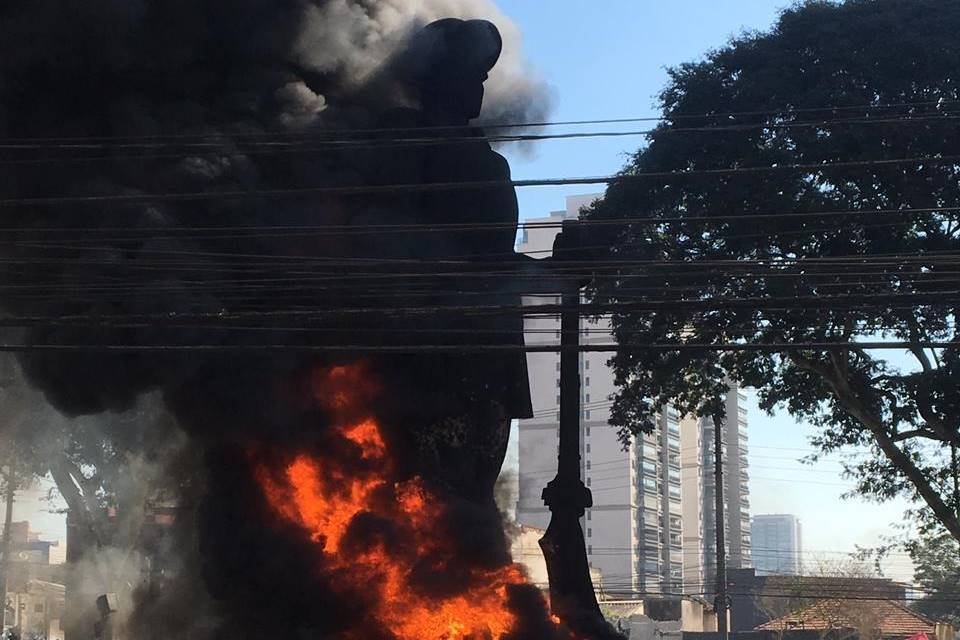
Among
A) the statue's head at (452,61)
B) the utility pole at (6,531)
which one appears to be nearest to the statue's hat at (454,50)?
the statue's head at (452,61)

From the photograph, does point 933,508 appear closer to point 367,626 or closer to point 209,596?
point 367,626

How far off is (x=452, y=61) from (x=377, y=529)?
28.2ft

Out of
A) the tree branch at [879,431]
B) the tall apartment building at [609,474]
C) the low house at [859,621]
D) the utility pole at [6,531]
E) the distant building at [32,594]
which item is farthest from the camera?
the tall apartment building at [609,474]

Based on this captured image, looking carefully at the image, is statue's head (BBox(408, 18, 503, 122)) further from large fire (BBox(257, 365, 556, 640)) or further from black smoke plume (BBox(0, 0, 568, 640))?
large fire (BBox(257, 365, 556, 640))

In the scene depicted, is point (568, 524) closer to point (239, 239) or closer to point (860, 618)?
point (239, 239)

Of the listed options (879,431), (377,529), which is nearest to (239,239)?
(377,529)

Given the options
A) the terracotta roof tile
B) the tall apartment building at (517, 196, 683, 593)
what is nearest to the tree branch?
the terracotta roof tile

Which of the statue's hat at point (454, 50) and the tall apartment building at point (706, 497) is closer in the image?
the statue's hat at point (454, 50)

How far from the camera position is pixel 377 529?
63.6ft

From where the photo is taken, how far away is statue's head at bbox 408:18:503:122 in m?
21.7

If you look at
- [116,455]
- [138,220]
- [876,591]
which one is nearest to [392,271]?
[138,220]

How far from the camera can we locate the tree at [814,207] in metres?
24.0

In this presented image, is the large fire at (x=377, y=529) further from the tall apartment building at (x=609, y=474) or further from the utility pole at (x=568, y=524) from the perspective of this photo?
the tall apartment building at (x=609, y=474)

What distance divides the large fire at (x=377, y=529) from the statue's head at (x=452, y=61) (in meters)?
5.32
